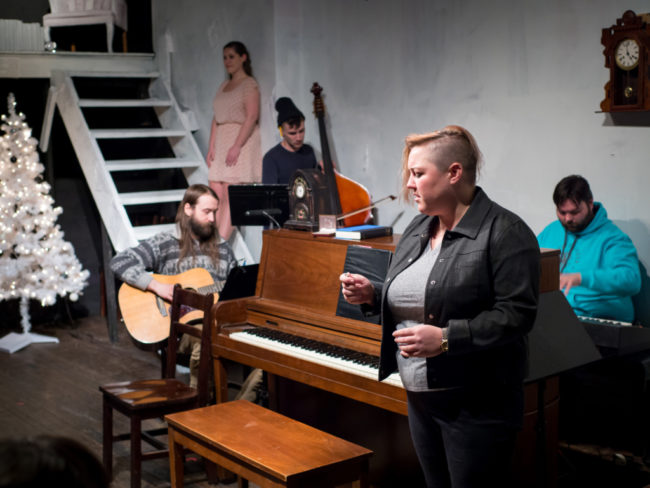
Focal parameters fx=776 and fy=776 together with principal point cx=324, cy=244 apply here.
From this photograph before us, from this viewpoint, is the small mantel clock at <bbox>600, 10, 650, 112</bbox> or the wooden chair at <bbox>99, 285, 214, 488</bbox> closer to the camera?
the wooden chair at <bbox>99, 285, 214, 488</bbox>

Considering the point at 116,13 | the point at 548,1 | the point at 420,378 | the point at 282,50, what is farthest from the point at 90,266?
the point at 420,378

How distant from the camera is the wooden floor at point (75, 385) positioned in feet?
12.5

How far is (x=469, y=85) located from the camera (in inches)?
177

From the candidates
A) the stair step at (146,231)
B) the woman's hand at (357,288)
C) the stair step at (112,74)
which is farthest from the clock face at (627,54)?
the stair step at (112,74)

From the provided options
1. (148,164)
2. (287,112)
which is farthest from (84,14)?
(287,112)

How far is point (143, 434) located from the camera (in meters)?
3.57

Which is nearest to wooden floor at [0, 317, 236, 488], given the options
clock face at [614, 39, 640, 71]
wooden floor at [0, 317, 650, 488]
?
wooden floor at [0, 317, 650, 488]

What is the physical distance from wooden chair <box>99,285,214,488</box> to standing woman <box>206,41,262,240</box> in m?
2.38

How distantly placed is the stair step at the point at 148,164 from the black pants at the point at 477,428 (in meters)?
4.57

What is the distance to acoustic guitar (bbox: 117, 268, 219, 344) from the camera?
4219mm

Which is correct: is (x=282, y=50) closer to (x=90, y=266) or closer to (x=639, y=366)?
(x=90, y=266)

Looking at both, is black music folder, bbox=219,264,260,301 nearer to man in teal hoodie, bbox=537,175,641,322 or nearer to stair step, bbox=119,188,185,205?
man in teal hoodie, bbox=537,175,641,322

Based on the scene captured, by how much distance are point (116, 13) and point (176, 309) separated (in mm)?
4321

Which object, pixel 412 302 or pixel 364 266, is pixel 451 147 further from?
pixel 364 266
